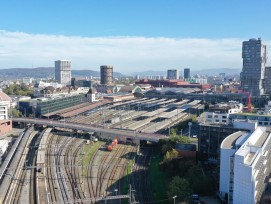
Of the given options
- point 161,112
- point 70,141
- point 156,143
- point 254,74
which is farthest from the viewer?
point 254,74

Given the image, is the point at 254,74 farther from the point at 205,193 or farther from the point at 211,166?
the point at 205,193

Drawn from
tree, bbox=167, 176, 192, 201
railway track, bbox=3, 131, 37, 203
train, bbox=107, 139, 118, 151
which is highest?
tree, bbox=167, 176, 192, 201

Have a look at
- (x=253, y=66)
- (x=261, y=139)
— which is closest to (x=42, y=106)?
(x=261, y=139)

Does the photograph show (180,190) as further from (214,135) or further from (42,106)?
(42,106)

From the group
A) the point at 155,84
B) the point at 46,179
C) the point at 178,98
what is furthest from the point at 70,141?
the point at 155,84

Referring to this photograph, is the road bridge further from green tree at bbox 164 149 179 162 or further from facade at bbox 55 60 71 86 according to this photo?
facade at bbox 55 60 71 86

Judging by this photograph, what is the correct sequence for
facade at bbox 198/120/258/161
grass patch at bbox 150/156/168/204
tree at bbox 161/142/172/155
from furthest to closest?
tree at bbox 161/142/172/155, facade at bbox 198/120/258/161, grass patch at bbox 150/156/168/204

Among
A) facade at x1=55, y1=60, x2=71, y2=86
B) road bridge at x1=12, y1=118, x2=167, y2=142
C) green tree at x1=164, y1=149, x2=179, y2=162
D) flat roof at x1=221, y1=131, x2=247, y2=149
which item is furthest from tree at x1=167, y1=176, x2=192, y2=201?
facade at x1=55, y1=60, x2=71, y2=86

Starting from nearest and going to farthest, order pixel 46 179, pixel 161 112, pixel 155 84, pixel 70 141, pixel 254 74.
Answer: pixel 46 179 < pixel 70 141 < pixel 161 112 < pixel 254 74 < pixel 155 84
